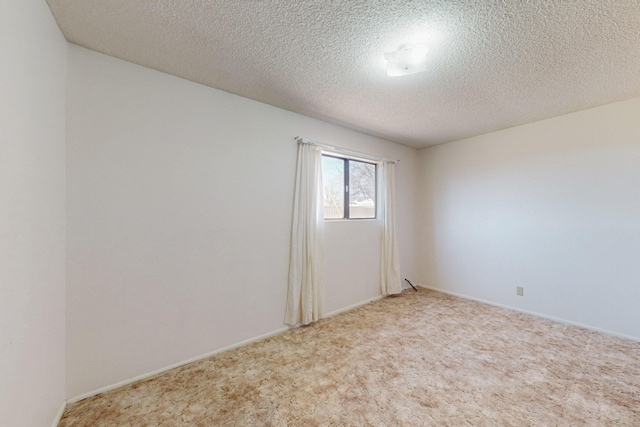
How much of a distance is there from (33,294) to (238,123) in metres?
1.87

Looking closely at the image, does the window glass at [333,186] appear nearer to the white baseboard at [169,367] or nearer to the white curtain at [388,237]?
the white curtain at [388,237]

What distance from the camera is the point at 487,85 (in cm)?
223

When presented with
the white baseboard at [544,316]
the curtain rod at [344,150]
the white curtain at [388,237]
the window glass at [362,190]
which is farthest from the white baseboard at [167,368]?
the white baseboard at [544,316]

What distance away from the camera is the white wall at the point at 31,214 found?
1019 millimetres

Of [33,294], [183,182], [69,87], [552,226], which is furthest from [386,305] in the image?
[69,87]

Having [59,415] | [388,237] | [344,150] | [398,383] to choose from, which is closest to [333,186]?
[344,150]

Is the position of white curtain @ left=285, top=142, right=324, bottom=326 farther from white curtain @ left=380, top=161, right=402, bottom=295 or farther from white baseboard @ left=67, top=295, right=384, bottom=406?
white curtain @ left=380, top=161, right=402, bottom=295

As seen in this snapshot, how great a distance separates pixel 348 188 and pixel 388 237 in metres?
0.98

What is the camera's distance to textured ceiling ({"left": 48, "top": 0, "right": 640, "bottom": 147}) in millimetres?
1406

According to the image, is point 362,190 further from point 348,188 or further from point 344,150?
point 344,150

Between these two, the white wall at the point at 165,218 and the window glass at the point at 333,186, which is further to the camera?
the window glass at the point at 333,186

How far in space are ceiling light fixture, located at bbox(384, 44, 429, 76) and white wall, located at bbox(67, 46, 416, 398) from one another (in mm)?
1356

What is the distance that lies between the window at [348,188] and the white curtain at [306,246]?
37 centimetres

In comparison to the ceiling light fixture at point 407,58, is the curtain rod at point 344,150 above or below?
below
